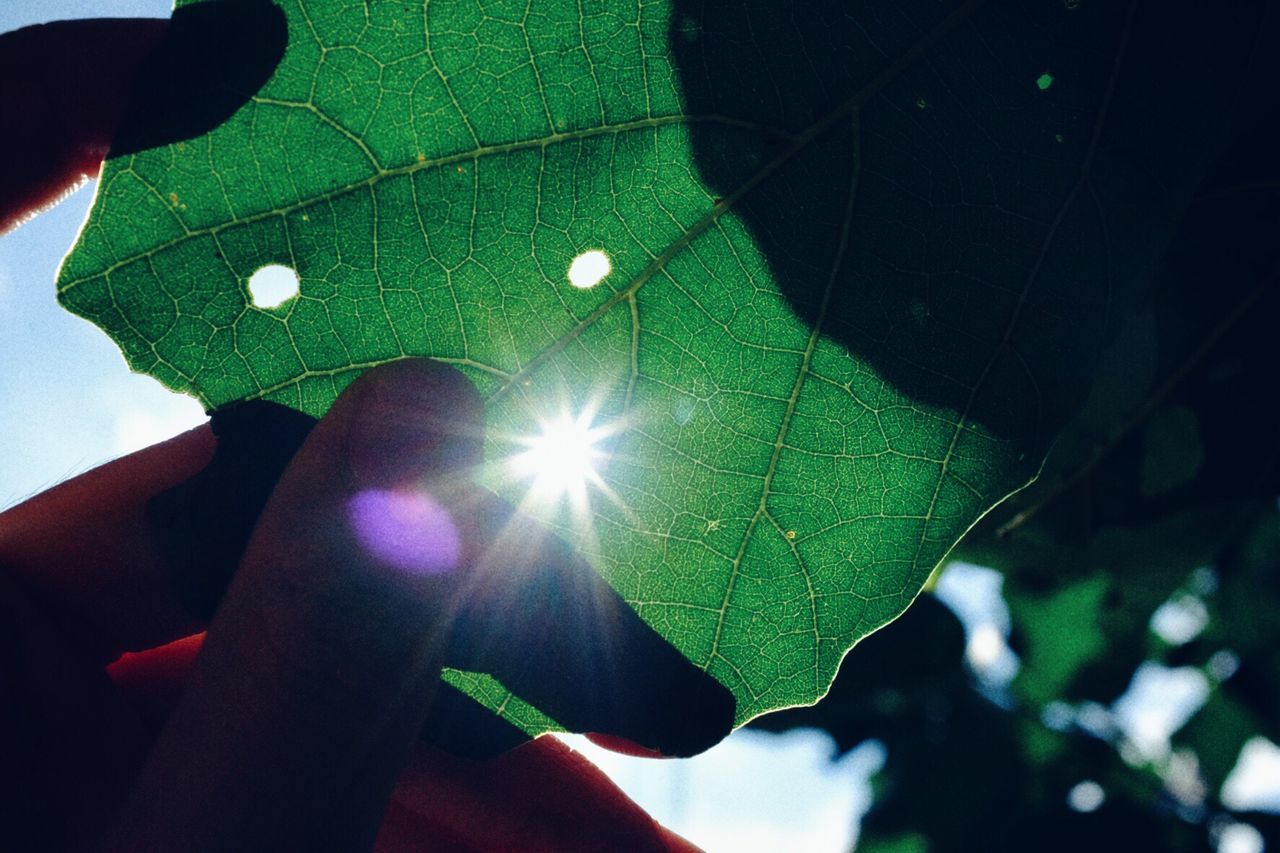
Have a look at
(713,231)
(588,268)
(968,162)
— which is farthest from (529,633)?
(968,162)

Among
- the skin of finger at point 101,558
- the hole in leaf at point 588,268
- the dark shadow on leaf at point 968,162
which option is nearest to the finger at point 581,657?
the hole in leaf at point 588,268

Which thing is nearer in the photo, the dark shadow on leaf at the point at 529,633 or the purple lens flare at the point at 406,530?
the purple lens flare at the point at 406,530

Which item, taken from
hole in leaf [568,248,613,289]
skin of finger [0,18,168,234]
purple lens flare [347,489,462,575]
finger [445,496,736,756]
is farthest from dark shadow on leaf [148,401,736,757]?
skin of finger [0,18,168,234]

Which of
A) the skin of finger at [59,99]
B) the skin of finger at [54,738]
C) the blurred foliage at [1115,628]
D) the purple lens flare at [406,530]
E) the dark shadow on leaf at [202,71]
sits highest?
the blurred foliage at [1115,628]

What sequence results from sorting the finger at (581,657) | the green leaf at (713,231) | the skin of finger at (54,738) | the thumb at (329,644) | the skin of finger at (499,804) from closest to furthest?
the thumb at (329,644) < the green leaf at (713,231) < the finger at (581,657) < the skin of finger at (54,738) < the skin of finger at (499,804)

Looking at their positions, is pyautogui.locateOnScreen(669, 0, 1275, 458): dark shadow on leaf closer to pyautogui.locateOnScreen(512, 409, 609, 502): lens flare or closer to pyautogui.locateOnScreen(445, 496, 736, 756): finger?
pyautogui.locateOnScreen(512, 409, 609, 502): lens flare

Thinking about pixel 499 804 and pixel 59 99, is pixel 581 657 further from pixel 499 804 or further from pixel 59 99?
pixel 59 99

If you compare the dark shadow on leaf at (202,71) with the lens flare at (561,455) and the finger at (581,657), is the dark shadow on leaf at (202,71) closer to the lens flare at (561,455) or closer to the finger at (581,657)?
the lens flare at (561,455)

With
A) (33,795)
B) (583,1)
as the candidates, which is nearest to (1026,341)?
(583,1)
